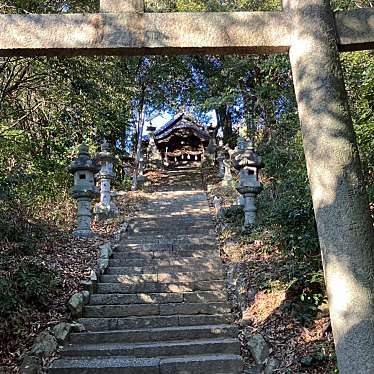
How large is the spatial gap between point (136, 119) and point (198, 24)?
18847 mm

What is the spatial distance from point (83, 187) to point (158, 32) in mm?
6535

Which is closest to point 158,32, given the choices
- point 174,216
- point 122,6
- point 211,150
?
point 122,6

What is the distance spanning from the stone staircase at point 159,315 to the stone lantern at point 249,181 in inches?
37.3

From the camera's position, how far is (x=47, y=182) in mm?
9453

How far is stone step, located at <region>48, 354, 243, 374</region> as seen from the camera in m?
4.42

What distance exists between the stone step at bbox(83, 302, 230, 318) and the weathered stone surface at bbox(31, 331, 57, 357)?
0.97 metres

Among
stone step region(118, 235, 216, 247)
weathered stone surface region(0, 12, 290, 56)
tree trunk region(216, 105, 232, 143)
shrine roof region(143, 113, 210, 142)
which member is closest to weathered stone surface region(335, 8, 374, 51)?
weathered stone surface region(0, 12, 290, 56)

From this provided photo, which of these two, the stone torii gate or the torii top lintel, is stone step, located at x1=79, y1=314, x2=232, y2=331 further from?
the torii top lintel

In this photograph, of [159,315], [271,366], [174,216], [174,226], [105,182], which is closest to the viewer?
[271,366]

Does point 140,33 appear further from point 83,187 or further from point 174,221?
point 174,221

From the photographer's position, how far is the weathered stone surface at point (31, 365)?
4258 mm

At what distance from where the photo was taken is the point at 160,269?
7105mm

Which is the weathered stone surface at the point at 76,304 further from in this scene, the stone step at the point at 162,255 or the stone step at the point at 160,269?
the stone step at the point at 162,255

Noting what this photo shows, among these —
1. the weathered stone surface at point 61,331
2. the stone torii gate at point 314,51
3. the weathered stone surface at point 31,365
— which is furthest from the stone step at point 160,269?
the stone torii gate at point 314,51
